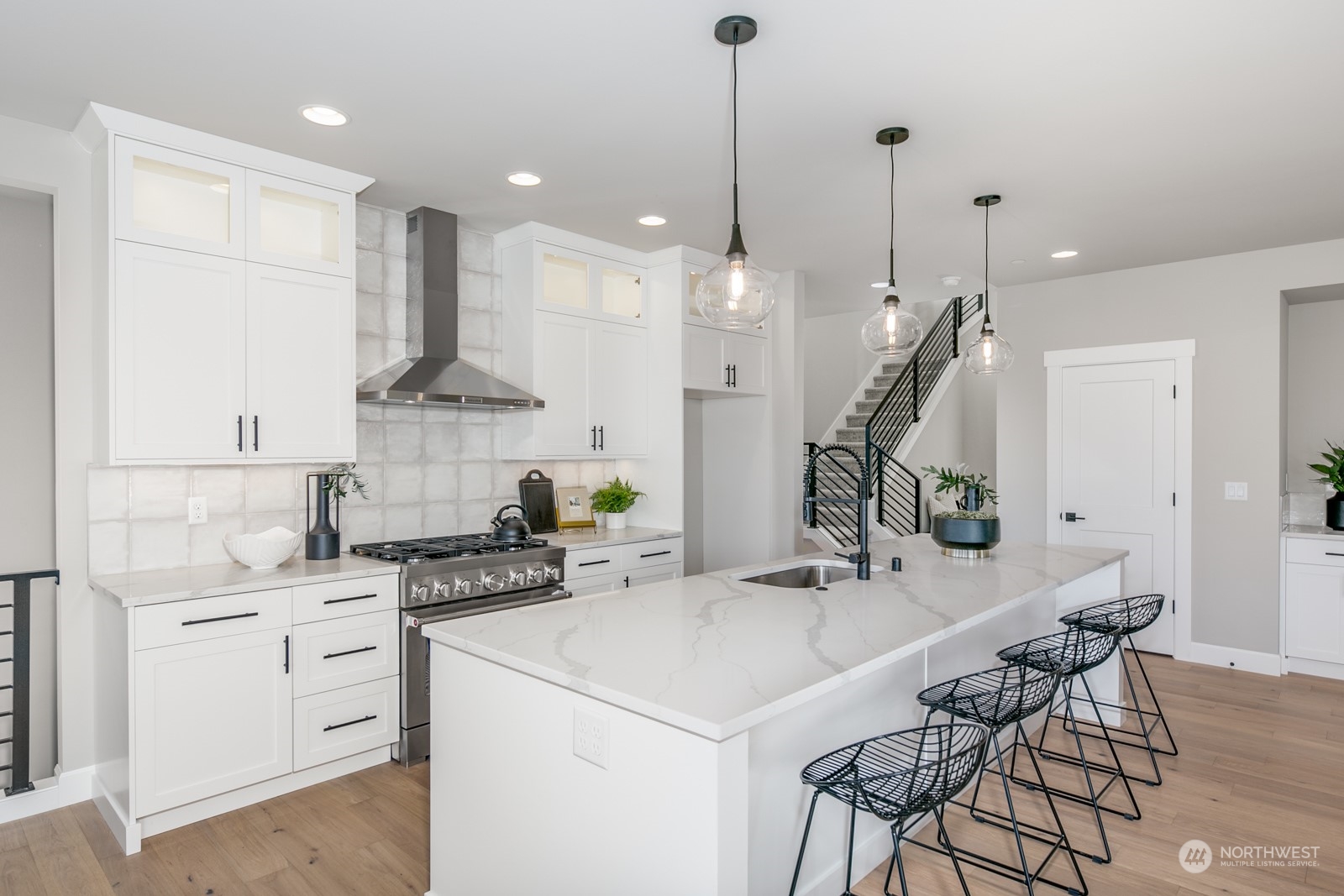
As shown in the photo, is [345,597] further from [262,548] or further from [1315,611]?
[1315,611]

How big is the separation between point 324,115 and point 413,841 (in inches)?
101

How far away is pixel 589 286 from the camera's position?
14.5 feet

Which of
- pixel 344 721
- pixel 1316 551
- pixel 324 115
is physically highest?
pixel 324 115

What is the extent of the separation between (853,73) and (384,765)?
3.23 meters

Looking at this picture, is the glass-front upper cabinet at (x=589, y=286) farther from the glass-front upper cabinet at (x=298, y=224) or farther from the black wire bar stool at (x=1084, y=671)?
the black wire bar stool at (x=1084, y=671)

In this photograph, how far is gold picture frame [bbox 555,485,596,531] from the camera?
454 centimetres

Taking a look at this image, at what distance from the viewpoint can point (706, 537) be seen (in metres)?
5.42

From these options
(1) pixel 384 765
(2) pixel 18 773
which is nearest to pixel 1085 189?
(1) pixel 384 765

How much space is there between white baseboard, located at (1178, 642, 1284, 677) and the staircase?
2.66m

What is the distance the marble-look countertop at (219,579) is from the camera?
265cm

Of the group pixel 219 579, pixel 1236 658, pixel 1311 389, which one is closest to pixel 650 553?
pixel 219 579

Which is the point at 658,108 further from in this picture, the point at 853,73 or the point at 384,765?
the point at 384,765

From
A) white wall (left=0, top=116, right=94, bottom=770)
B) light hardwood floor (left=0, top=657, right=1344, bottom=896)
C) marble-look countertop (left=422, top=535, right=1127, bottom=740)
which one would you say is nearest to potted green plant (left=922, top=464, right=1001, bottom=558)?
marble-look countertop (left=422, top=535, right=1127, bottom=740)

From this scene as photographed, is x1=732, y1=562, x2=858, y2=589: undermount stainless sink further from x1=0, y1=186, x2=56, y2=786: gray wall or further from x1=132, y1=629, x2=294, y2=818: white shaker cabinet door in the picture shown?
x1=0, y1=186, x2=56, y2=786: gray wall
